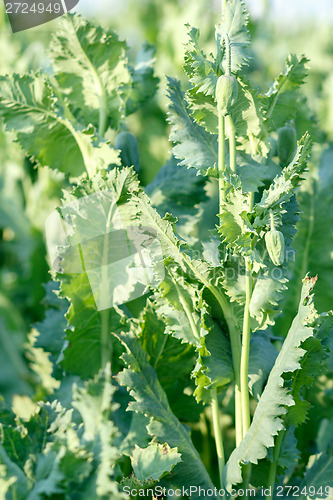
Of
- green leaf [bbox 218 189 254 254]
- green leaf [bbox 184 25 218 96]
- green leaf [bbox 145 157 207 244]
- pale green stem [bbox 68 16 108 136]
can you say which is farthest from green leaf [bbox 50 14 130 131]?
green leaf [bbox 218 189 254 254]

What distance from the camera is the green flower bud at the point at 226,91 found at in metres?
0.79

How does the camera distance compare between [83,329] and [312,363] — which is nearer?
[312,363]

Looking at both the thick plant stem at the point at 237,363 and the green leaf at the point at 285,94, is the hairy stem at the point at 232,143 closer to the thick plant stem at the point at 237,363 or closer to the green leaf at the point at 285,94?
the green leaf at the point at 285,94

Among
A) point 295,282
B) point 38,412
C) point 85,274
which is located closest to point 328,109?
point 295,282

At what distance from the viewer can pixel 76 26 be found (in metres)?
1.05

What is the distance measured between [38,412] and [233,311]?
32 centimetres

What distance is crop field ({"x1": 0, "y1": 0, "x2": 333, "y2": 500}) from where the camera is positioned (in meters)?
0.80

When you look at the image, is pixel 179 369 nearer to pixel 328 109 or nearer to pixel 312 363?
pixel 312 363

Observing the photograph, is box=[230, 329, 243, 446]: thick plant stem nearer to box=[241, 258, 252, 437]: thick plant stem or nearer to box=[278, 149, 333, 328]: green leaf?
box=[241, 258, 252, 437]: thick plant stem

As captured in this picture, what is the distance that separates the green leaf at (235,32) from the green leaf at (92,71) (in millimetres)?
279

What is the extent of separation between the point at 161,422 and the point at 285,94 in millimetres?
554

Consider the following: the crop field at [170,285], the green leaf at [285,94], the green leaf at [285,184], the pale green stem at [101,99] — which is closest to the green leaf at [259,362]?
the crop field at [170,285]

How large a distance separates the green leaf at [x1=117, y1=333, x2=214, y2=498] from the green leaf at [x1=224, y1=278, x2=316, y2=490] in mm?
79

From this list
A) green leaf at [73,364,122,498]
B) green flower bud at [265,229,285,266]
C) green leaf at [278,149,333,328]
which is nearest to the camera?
green leaf at [73,364,122,498]
